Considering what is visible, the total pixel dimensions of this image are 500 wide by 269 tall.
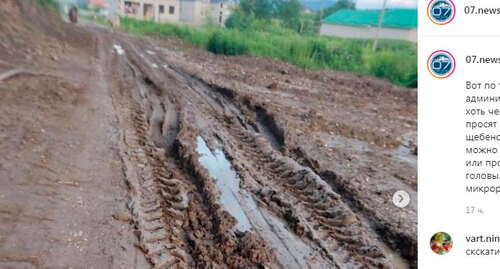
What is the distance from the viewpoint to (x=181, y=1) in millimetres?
27359

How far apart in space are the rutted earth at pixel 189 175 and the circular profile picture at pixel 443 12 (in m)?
2.69

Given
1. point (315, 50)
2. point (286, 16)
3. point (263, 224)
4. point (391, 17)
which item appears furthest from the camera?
point (315, 50)

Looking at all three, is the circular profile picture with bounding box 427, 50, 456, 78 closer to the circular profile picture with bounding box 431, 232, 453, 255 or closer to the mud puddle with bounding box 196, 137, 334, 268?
the circular profile picture with bounding box 431, 232, 453, 255

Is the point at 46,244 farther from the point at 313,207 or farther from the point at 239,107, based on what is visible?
the point at 239,107

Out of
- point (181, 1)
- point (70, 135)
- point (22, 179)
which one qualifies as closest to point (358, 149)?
point (70, 135)

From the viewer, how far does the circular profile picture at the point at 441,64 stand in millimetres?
1277

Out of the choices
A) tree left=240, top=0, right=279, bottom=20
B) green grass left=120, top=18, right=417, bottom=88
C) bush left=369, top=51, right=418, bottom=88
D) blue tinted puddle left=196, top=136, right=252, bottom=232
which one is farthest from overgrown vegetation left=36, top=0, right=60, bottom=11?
blue tinted puddle left=196, top=136, right=252, bottom=232

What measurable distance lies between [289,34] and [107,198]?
17.0m

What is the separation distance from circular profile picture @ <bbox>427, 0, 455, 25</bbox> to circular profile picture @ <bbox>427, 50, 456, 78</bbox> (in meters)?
0.09

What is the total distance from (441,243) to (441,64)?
564 millimetres

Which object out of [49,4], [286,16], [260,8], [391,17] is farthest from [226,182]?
[49,4]

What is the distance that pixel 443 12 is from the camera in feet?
4.20

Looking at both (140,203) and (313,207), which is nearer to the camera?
(140,203)

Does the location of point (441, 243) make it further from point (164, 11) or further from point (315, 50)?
point (164, 11)
